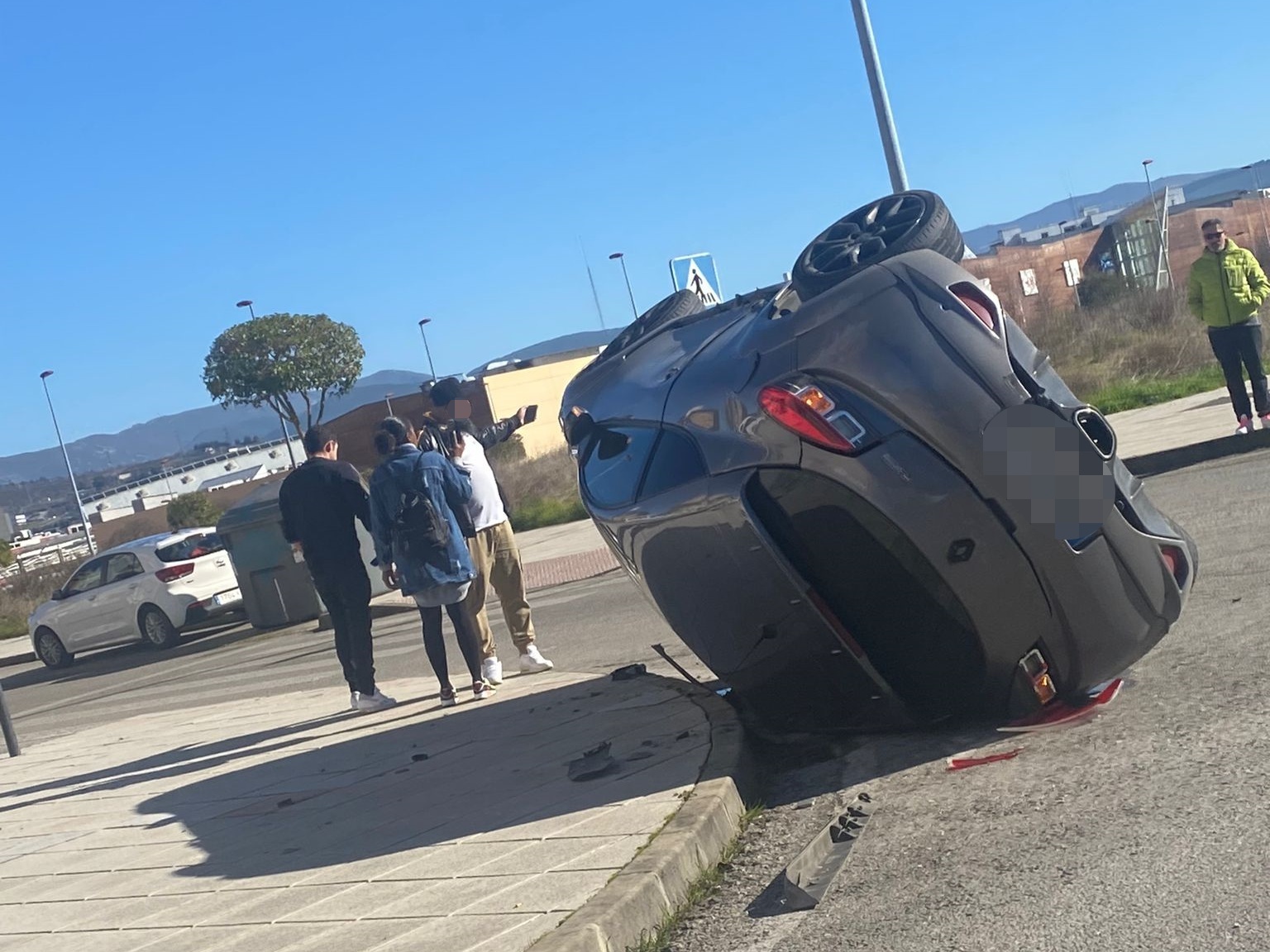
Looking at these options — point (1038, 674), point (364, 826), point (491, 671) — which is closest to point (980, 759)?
point (1038, 674)

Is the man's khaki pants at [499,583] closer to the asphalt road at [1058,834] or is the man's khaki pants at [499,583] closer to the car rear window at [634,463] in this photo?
the car rear window at [634,463]

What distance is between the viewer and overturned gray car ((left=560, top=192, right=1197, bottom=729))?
16.2 feet

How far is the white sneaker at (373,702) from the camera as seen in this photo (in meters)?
8.84

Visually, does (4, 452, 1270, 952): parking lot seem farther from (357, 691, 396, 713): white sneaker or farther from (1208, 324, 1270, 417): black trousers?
(1208, 324, 1270, 417): black trousers

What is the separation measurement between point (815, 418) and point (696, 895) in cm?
164

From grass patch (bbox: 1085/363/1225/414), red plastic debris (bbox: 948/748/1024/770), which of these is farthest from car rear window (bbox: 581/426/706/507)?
grass patch (bbox: 1085/363/1225/414)

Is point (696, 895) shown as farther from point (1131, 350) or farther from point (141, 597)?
point (1131, 350)

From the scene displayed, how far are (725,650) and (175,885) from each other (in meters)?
2.27

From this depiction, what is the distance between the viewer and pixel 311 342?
6825 centimetres

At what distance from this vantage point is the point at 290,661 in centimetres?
1434

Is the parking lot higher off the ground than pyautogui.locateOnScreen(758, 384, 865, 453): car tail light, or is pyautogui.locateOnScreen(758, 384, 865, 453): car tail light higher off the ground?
pyautogui.locateOnScreen(758, 384, 865, 453): car tail light

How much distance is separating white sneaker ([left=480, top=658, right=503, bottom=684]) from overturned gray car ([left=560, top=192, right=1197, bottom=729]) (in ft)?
10.9

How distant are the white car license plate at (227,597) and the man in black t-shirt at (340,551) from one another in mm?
11004

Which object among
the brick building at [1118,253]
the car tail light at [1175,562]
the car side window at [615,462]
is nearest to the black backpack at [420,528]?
the car side window at [615,462]
